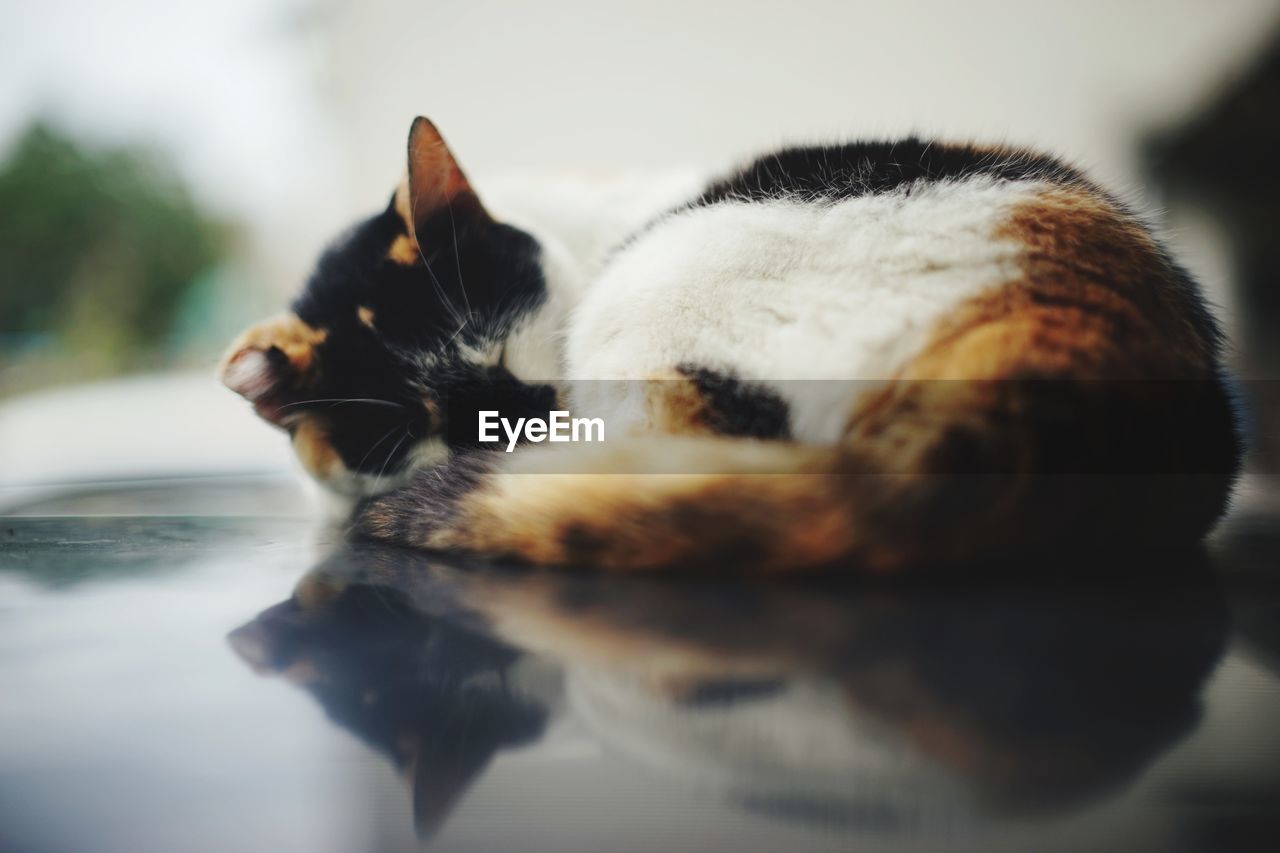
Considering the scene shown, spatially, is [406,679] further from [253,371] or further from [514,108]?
[514,108]

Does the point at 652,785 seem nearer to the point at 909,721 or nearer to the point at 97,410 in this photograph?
the point at 909,721

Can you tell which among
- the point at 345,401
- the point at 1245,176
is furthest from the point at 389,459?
the point at 1245,176

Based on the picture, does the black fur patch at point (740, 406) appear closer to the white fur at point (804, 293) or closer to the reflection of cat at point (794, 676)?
the white fur at point (804, 293)

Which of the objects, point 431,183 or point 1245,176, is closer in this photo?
point 431,183

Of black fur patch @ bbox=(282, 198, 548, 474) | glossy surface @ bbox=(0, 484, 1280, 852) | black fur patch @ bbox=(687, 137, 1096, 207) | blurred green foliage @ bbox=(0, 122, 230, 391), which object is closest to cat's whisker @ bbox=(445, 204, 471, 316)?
black fur patch @ bbox=(282, 198, 548, 474)

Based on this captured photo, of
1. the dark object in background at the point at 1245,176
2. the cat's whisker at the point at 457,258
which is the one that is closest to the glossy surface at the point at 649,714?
the cat's whisker at the point at 457,258

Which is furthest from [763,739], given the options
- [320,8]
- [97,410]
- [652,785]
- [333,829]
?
[320,8]
